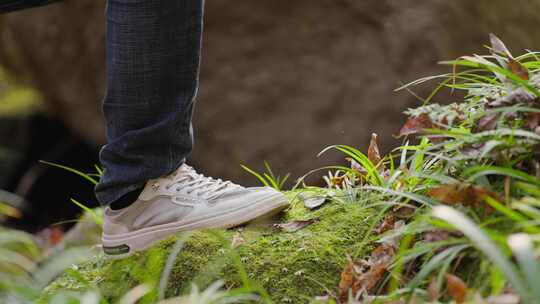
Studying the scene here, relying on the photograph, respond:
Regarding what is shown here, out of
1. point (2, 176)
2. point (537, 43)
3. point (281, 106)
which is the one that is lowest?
point (2, 176)

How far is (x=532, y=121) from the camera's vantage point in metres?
1.56

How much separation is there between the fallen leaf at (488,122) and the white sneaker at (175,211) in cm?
54

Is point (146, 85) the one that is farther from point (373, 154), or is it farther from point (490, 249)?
point (490, 249)

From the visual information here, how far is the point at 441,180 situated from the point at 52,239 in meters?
3.61

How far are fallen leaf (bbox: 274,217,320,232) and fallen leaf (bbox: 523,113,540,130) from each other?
587 mm

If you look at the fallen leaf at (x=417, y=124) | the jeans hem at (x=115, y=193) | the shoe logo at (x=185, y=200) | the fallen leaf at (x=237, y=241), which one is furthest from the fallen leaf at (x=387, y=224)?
the jeans hem at (x=115, y=193)

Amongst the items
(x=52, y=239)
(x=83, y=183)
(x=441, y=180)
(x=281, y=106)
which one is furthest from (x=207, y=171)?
(x=441, y=180)

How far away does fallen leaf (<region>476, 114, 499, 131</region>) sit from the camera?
1.60 meters

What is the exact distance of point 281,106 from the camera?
3.97 metres

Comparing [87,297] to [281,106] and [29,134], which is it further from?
[29,134]

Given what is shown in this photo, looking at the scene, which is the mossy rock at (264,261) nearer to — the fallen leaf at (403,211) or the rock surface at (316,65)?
the fallen leaf at (403,211)

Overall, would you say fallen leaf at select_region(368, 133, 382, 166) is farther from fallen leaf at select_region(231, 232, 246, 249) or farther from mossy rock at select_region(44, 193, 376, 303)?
fallen leaf at select_region(231, 232, 246, 249)

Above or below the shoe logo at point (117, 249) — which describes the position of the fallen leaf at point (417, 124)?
above

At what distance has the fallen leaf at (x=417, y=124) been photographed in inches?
64.6
